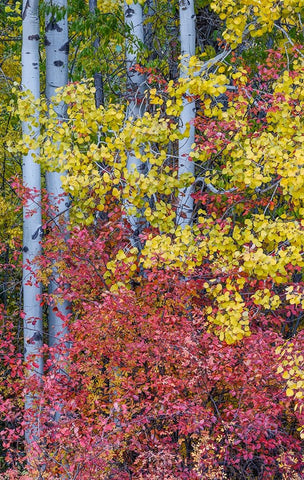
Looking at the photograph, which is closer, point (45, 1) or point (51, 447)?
point (51, 447)

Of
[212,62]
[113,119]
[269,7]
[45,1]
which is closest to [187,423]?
[113,119]

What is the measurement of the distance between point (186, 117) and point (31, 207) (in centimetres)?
200

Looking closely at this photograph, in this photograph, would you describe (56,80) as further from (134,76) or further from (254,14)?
(254,14)

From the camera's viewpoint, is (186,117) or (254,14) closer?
(254,14)

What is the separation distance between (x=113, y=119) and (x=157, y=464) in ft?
11.4

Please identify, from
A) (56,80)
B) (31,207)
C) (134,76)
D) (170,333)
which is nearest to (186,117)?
(134,76)

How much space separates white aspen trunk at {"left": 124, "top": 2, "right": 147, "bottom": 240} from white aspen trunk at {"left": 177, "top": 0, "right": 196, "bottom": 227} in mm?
508

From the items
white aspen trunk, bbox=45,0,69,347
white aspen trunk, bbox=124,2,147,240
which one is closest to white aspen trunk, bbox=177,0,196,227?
white aspen trunk, bbox=124,2,147,240

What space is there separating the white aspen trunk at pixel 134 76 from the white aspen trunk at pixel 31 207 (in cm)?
107

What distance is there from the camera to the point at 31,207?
297 inches

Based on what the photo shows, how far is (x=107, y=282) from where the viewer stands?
714cm

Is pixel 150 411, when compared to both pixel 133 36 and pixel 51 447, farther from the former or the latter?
pixel 133 36

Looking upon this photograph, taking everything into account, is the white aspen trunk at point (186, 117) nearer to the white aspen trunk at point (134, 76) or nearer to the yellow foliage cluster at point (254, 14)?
the yellow foliage cluster at point (254, 14)

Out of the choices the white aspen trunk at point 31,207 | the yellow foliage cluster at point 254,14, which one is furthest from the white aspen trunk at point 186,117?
the white aspen trunk at point 31,207
